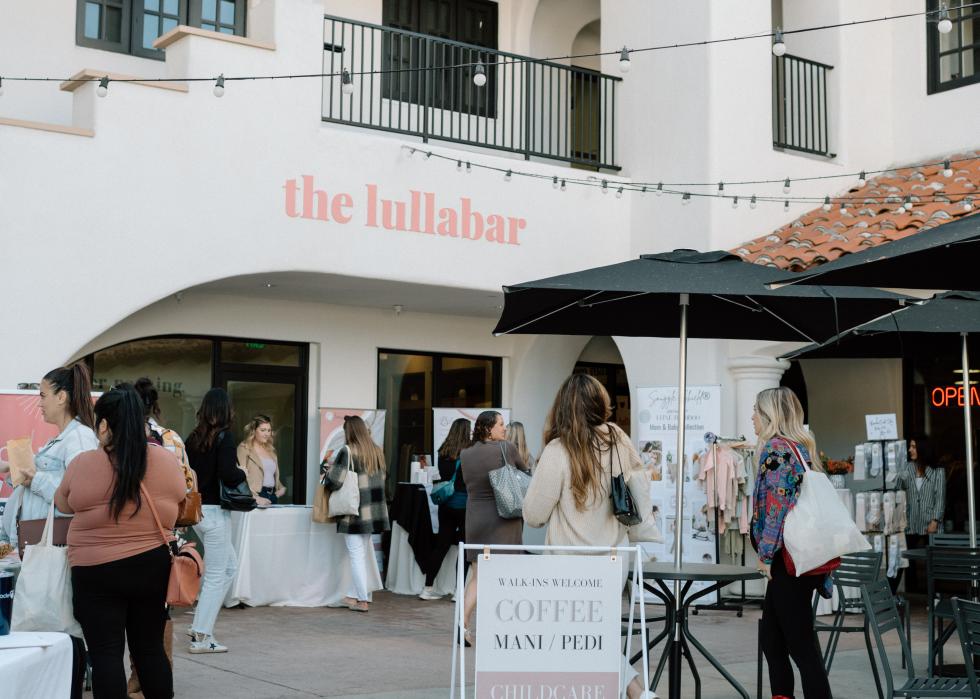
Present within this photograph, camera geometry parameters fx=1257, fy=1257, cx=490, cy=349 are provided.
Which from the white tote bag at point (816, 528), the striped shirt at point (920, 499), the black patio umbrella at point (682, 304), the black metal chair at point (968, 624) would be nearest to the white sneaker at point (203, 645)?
the black patio umbrella at point (682, 304)

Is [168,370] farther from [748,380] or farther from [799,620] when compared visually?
[799,620]

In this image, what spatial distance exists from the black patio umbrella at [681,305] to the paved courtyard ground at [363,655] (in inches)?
67.8

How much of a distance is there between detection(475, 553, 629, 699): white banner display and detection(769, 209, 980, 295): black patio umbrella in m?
1.55

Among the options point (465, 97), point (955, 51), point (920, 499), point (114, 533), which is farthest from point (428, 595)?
point (955, 51)

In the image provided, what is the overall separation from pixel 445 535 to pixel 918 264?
7050 mm

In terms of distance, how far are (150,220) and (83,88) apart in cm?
121

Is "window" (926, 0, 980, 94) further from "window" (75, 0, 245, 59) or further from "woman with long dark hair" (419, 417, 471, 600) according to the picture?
"window" (75, 0, 245, 59)

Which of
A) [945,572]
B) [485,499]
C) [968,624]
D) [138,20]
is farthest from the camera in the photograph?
[138,20]

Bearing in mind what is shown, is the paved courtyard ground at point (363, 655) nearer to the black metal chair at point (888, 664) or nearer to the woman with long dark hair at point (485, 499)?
the woman with long dark hair at point (485, 499)

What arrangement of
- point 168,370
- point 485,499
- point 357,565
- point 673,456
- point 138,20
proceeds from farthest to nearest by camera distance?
point 168,370 < point 138,20 < point 673,456 < point 357,565 < point 485,499

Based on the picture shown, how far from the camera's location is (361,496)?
1108 cm

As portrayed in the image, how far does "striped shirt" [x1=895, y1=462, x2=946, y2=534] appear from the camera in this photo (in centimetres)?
1214

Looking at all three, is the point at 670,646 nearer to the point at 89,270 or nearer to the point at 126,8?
the point at 89,270

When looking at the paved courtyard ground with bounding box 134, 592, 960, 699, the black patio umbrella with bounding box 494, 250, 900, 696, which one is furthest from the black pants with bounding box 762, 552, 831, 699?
the paved courtyard ground with bounding box 134, 592, 960, 699
